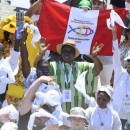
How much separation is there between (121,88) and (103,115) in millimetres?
526

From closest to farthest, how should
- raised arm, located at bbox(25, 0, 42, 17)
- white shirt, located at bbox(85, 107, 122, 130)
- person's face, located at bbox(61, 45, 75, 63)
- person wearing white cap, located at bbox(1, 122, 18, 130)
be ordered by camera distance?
person wearing white cap, located at bbox(1, 122, 18, 130) < white shirt, located at bbox(85, 107, 122, 130) < person's face, located at bbox(61, 45, 75, 63) < raised arm, located at bbox(25, 0, 42, 17)

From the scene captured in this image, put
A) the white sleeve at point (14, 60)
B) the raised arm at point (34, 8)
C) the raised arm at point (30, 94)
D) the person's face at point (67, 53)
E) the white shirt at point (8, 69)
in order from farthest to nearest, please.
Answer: the raised arm at point (34, 8) → the person's face at point (67, 53) → the white sleeve at point (14, 60) → the white shirt at point (8, 69) → the raised arm at point (30, 94)

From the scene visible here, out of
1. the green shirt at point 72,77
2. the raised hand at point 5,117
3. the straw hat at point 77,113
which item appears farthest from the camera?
the green shirt at point 72,77

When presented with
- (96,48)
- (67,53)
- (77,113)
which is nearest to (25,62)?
(67,53)

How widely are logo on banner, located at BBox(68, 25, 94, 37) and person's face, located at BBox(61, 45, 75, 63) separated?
0.91 m

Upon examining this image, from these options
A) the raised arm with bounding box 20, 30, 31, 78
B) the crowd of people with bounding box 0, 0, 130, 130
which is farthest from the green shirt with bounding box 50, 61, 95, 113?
the raised arm with bounding box 20, 30, 31, 78

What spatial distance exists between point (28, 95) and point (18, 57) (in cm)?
78

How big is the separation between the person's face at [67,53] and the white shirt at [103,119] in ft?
3.25

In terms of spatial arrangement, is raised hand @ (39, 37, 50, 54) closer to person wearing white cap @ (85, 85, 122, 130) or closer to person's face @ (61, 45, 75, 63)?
person's face @ (61, 45, 75, 63)

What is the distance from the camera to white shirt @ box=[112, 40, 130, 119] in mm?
7980

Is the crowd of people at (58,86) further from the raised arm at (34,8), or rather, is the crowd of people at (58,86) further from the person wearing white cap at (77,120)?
the raised arm at (34,8)

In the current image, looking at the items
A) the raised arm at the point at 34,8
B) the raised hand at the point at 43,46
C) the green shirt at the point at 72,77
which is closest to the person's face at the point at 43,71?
the green shirt at the point at 72,77

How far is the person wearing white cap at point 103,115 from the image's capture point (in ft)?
25.0

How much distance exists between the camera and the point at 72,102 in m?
8.38
